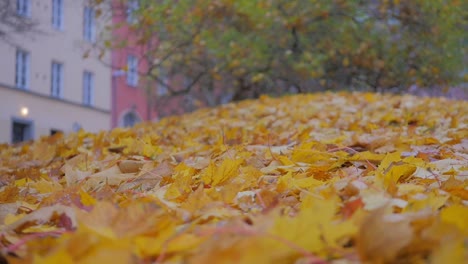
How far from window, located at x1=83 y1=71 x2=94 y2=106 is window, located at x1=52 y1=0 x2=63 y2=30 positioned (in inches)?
89.7

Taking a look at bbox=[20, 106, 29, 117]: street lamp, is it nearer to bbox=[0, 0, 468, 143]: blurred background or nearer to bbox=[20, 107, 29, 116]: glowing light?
bbox=[20, 107, 29, 116]: glowing light

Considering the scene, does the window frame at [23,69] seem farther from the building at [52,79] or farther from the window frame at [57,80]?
the window frame at [57,80]

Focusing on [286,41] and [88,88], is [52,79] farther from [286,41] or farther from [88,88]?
[286,41]

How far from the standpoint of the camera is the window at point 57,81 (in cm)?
2038

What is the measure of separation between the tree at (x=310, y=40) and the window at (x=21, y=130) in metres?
9.23

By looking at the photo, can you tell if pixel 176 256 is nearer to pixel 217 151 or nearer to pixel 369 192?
pixel 369 192

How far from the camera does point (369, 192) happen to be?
1304 millimetres

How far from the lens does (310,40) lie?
10.7 metres

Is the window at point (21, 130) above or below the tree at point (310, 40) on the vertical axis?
below

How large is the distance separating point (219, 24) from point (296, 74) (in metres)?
1.70

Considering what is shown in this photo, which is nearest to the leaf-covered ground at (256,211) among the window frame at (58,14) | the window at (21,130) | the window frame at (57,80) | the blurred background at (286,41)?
the blurred background at (286,41)

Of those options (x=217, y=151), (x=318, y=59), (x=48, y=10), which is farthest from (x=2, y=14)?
(x=48, y=10)

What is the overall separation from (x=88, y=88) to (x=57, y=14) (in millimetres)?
3155

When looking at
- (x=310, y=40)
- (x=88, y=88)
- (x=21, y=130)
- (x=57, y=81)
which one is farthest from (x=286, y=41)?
(x=88, y=88)
